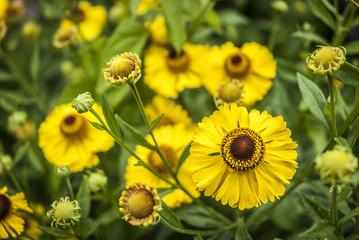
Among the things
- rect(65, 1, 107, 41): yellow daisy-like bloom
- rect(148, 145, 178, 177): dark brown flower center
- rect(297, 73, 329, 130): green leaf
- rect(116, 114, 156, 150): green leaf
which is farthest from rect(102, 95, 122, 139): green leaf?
rect(65, 1, 107, 41): yellow daisy-like bloom

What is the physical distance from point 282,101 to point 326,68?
60cm

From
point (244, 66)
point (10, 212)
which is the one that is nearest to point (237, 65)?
point (244, 66)

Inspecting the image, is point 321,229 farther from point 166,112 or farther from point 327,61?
point 166,112

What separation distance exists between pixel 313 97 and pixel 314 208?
0.24m

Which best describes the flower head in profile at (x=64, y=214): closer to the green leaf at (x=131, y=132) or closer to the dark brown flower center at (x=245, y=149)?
the green leaf at (x=131, y=132)

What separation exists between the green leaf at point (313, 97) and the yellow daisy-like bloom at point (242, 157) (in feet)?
0.41

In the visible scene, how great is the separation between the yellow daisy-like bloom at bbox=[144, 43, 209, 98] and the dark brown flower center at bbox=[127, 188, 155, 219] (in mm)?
592

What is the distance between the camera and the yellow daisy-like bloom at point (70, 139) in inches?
42.1

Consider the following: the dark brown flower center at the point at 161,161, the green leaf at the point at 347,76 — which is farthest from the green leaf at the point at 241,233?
the green leaf at the point at 347,76

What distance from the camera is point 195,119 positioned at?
1328 millimetres

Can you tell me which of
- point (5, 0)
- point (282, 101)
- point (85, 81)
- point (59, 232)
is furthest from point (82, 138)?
point (5, 0)

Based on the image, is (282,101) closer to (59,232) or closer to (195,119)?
(195,119)

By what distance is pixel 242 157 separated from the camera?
718 mm

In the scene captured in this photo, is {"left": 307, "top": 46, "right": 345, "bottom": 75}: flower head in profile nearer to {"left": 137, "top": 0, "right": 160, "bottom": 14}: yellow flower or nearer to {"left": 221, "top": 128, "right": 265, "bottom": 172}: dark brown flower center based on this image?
{"left": 221, "top": 128, "right": 265, "bottom": 172}: dark brown flower center
